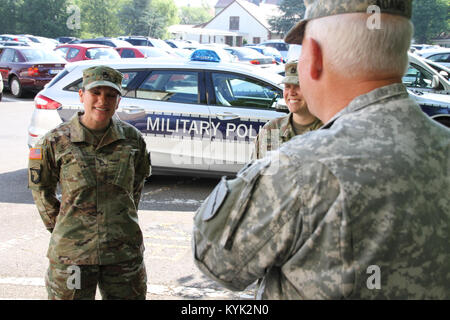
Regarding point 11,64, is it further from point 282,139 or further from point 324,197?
point 324,197

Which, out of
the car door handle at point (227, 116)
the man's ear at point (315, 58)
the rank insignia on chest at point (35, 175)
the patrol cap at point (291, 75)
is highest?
the man's ear at point (315, 58)

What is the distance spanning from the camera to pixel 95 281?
2578mm

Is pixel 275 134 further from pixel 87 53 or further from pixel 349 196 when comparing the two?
pixel 87 53

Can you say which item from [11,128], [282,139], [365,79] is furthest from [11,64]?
[365,79]


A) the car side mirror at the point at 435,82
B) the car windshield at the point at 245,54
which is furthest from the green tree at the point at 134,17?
the car side mirror at the point at 435,82

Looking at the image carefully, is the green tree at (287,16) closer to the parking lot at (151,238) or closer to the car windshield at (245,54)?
the car windshield at (245,54)

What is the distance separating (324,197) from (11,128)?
10.8 meters

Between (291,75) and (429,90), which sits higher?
(291,75)

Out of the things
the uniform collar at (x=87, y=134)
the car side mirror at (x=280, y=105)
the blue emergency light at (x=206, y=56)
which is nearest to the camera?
the uniform collar at (x=87, y=134)

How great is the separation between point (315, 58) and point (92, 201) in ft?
5.76

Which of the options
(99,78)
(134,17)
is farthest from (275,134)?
(134,17)

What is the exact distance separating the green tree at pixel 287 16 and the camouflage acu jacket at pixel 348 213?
211ft

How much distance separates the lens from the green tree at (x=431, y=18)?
58.1m
